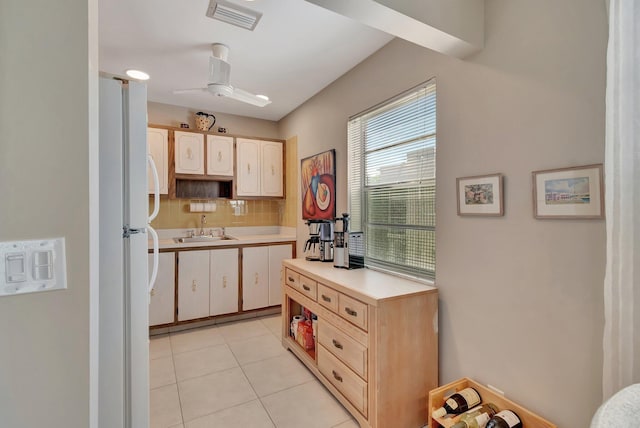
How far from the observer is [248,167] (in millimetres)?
3959

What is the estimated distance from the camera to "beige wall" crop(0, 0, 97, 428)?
2.35 feet

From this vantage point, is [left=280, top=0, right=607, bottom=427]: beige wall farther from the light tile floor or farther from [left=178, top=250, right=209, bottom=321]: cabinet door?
[left=178, top=250, right=209, bottom=321]: cabinet door

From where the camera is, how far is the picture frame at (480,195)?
1611 mm

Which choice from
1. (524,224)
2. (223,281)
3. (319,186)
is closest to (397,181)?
(524,224)

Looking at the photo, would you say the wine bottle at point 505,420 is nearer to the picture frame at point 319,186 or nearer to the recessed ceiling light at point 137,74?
the picture frame at point 319,186

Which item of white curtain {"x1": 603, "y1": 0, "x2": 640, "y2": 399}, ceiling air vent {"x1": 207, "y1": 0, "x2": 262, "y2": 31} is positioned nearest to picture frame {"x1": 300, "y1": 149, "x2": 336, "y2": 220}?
ceiling air vent {"x1": 207, "y1": 0, "x2": 262, "y2": 31}

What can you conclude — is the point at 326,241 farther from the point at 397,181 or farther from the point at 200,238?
the point at 200,238

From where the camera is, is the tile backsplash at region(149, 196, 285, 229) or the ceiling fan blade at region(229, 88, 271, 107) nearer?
the ceiling fan blade at region(229, 88, 271, 107)

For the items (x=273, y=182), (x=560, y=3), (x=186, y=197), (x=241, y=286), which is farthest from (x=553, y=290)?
(x=186, y=197)

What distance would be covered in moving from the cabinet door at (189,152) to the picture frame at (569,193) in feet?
11.1

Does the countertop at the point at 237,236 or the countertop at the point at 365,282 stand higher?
the countertop at the point at 237,236

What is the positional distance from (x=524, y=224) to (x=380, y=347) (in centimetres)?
101

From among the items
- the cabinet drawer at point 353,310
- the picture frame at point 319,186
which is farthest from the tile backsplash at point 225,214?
the cabinet drawer at point 353,310

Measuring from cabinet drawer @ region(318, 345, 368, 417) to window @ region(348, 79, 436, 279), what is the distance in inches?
32.1
